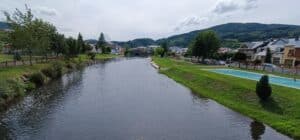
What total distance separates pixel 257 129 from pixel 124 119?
9.54 m

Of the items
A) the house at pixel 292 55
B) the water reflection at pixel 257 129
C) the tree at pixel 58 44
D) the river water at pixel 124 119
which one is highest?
the tree at pixel 58 44

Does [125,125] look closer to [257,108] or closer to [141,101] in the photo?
[141,101]

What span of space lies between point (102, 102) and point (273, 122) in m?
15.7

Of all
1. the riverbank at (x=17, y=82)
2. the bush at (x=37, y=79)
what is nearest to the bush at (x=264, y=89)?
the riverbank at (x=17, y=82)

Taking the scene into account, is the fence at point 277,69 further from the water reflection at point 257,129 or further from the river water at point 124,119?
the water reflection at point 257,129

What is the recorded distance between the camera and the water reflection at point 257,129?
19.3m

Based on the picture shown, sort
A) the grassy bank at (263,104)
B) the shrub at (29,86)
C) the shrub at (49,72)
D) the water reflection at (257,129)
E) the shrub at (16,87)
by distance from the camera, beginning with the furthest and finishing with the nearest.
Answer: the shrub at (49,72), the shrub at (29,86), the shrub at (16,87), the grassy bank at (263,104), the water reflection at (257,129)

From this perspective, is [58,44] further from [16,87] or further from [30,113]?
[30,113]

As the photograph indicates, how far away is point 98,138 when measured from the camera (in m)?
18.1

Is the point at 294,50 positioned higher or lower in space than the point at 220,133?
higher

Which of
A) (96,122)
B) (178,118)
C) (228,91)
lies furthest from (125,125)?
(228,91)

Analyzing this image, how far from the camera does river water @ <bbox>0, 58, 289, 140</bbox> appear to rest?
62.3 ft

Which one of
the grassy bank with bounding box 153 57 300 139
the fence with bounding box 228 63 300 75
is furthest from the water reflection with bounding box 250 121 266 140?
the fence with bounding box 228 63 300 75

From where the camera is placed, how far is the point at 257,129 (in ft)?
68.5
